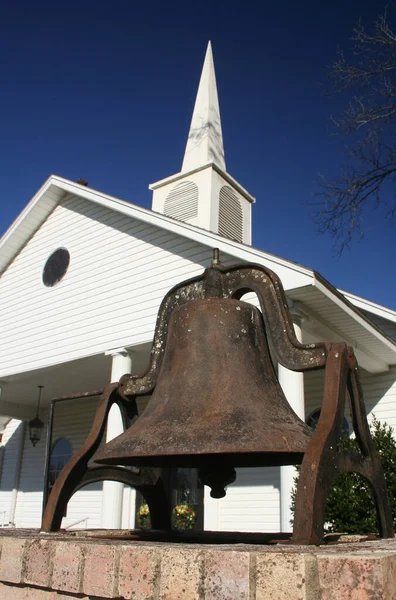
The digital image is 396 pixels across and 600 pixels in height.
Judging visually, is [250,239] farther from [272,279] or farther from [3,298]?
[272,279]

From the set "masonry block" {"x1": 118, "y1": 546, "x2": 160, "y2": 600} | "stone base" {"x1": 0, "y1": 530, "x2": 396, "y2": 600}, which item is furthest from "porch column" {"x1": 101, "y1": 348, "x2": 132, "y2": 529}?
"masonry block" {"x1": 118, "y1": 546, "x2": 160, "y2": 600}

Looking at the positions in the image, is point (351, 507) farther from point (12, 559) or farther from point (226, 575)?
point (226, 575)

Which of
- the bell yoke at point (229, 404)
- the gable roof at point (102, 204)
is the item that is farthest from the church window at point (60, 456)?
the bell yoke at point (229, 404)

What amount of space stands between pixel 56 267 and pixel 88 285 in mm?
1505

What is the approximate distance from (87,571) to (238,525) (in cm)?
955

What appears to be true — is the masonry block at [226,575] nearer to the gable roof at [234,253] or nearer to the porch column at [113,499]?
the gable roof at [234,253]

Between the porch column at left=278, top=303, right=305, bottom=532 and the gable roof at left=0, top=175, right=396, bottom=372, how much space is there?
0.57 meters

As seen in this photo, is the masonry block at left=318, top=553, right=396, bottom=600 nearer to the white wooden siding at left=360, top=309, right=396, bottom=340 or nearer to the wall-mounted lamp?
the white wooden siding at left=360, top=309, right=396, bottom=340

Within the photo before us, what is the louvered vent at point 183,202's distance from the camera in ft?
49.8

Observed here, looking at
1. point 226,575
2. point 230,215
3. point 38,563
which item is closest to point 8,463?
point 230,215

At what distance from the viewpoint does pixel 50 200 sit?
42.3ft

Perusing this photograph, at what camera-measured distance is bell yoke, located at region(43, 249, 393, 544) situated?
2.28 metres

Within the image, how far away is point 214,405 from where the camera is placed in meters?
2.60

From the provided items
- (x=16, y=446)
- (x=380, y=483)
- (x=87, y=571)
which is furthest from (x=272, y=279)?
(x=16, y=446)
